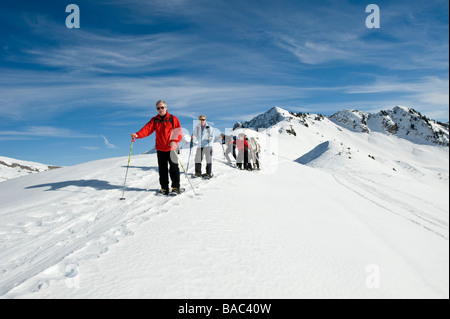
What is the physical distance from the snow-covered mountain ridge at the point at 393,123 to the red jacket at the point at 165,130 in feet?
477

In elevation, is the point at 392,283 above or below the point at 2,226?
below

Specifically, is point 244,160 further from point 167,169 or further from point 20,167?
point 20,167

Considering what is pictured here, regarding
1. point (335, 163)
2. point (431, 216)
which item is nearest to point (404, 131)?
point (335, 163)

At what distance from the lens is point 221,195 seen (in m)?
6.81

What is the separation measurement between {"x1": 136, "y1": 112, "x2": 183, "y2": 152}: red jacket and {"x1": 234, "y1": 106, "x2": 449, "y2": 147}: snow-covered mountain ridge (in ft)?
477

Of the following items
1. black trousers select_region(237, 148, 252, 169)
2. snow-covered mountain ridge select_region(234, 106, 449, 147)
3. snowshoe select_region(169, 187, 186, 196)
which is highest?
snow-covered mountain ridge select_region(234, 106, 449, 147)

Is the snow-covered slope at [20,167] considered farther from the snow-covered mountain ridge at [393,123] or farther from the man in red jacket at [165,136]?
the man in red jacket at [165,136]

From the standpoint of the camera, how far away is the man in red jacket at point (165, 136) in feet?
22.6

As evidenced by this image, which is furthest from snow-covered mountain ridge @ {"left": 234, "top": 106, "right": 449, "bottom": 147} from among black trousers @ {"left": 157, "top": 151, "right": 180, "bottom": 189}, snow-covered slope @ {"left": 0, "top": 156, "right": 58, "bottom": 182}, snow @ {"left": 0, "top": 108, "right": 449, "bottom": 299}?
snow @ {"left": 0, "top": 108, "right": 449, "bottom": 299}

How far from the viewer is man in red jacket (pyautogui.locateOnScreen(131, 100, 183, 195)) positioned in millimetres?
6902

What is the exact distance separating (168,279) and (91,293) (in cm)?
75

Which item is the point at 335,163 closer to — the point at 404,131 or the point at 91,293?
the point at 91,293

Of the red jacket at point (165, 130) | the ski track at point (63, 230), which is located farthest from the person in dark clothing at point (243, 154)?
the red jacket at point (165, 130)

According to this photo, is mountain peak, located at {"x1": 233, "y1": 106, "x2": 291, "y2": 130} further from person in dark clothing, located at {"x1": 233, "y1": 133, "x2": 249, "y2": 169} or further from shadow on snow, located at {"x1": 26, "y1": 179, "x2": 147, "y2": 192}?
shadow on snow, located at {"x1": 26, "y1": 179, "x2": 147, "y2": 192}
